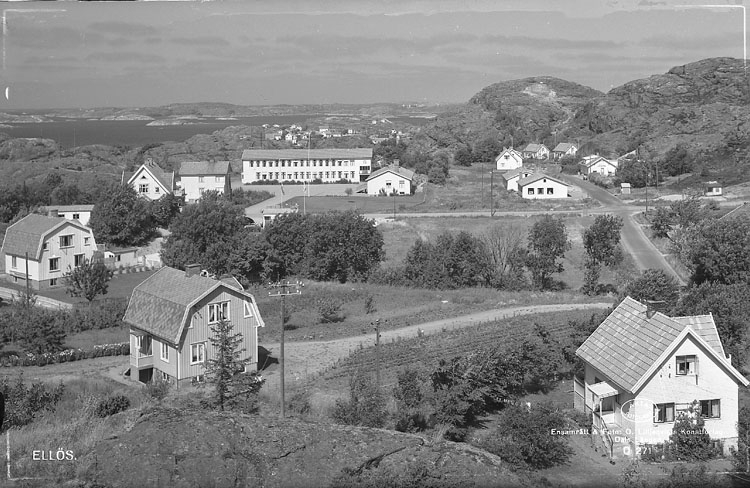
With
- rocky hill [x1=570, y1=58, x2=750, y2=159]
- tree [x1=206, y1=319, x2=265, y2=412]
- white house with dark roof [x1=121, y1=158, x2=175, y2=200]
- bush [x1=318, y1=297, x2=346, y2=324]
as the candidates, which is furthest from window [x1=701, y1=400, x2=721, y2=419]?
rocky hill [x1=570, y1=58, x2=750, y2=159]

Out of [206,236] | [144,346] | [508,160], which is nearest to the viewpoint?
[144,346]

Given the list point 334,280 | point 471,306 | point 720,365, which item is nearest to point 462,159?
point 334,280

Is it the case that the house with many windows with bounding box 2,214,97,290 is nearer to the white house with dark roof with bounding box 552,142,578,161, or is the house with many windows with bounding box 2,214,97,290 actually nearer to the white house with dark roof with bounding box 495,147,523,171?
the white house with dark roof with bounding box 495,147,523,171

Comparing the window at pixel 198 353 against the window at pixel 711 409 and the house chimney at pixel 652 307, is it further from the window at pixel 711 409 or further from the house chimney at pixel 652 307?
the window at pixel 711 409

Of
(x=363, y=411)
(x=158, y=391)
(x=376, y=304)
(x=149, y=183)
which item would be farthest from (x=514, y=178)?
(x=363, y=411)

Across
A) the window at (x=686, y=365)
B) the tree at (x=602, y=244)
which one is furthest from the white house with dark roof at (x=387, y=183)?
the window at (x=686, y=365)

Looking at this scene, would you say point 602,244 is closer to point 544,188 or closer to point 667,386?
point 544,188

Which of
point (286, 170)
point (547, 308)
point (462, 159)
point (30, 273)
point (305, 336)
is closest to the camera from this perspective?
point (305, 336)

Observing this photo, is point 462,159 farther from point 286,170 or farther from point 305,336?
point 305,336
